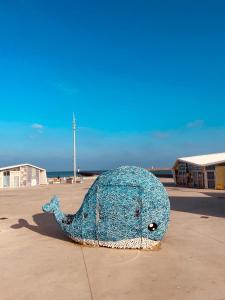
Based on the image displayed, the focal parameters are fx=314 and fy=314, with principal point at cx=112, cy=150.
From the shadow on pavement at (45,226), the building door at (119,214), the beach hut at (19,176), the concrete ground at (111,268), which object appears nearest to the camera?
the concrete ground at (111,268)

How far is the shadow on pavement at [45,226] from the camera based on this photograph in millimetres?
11741

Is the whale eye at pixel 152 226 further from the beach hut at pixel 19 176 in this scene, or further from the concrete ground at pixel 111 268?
the beach hut at pixel 19 176

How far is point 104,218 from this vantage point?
9.44 metres

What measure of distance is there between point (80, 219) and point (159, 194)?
102 inches

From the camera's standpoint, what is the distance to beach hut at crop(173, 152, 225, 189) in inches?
1153

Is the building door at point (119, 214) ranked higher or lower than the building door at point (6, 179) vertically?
lower

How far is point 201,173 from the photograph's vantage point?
31.4 meters

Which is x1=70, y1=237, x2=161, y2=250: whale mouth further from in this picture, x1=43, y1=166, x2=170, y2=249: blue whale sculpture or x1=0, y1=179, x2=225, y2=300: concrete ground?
x1=0, y1=179, x2=225, y2=300: concrete ground

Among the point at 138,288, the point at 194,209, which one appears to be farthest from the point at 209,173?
the point at 138,288

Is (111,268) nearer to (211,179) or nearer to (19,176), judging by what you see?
(211,179)

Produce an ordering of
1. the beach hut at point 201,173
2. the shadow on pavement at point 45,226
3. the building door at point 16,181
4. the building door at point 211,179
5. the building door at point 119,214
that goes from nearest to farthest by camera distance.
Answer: the building door at point 119,214 < the shadow on pavement at point 45,226 < the beach hut at point 201,173 < the building door at point 211,179 < the building door at point 16,181

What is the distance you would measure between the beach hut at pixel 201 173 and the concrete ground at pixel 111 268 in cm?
1761

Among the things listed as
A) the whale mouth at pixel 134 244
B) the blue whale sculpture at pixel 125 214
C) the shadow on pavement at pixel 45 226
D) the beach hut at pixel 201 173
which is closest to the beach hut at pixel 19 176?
the beach hut at pixel 201 173

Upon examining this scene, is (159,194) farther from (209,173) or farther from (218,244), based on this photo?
(209,173)
